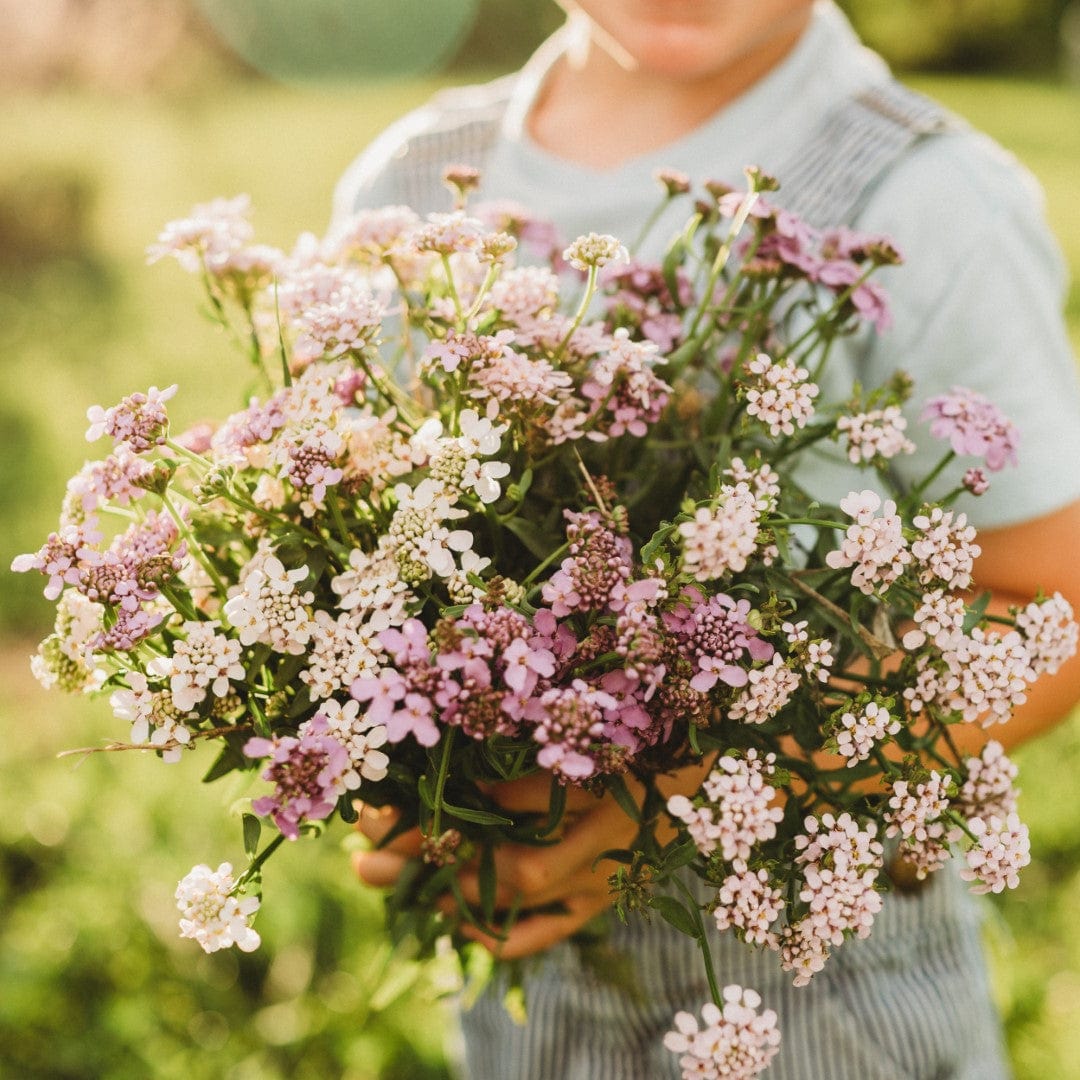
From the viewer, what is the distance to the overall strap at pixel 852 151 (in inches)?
44.2

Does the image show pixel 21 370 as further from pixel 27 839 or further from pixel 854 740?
pixel 854 740

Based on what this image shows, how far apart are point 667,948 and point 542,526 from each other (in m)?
0.60

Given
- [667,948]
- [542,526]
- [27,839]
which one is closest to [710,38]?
[542,526]

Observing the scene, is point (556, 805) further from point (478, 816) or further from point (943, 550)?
point (943, 550)

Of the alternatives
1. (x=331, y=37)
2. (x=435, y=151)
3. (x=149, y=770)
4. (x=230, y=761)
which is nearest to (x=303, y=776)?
(x=230, y=761)

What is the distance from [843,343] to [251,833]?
2.46 ft

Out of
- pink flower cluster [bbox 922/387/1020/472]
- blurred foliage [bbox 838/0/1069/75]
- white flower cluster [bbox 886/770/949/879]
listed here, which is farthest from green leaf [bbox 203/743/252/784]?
blurred foliage [bbox 838/0/1069/75]

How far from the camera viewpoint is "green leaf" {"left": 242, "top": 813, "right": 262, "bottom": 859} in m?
0.73

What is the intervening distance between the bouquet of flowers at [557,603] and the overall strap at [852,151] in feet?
0.86

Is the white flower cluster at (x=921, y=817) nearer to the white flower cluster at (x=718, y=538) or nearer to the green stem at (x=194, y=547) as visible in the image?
the white flower cluster at (x=718, y=538)

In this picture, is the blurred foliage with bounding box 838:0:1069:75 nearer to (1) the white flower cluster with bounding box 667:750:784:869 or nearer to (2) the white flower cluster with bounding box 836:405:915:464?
(2) the white flower cluster with bounding box 836:405:915:464

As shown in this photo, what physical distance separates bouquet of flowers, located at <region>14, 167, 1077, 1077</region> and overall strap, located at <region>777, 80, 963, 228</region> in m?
0.26

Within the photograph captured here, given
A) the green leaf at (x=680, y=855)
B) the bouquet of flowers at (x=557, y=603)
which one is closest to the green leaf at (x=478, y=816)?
the bouquet of flowers at (x=557, y=603)

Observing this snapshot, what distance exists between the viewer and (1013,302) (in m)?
1.09
